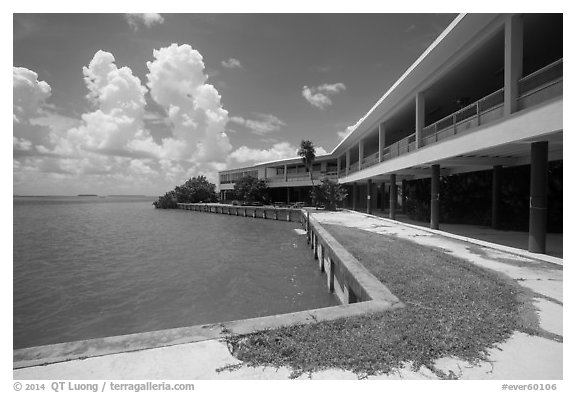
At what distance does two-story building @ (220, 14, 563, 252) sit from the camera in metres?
8.58

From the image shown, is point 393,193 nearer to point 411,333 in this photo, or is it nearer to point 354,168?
point 354,168

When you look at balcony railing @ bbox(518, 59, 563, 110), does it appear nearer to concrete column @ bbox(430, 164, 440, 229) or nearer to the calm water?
concrete column @ bbox(430, 164, 440, 229)

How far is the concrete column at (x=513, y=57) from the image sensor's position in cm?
904

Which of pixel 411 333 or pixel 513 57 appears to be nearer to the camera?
pixel 411 333

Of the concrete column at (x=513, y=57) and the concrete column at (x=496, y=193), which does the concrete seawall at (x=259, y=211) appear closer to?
the concrete column at (x=496, y=193)

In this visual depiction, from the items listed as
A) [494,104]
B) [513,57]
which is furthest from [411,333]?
[494,104]

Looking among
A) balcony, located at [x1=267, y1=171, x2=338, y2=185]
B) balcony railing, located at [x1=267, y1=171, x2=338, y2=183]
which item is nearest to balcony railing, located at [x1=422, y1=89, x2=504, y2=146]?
balcony, located at [x1=267, y1=171, x2=338, y2=185]

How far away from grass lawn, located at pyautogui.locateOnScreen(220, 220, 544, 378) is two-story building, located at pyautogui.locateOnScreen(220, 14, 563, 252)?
5.15m

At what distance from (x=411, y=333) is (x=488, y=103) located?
10968mm

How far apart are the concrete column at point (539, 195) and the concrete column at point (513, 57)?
161 centimetres

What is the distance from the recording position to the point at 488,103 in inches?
→ 423

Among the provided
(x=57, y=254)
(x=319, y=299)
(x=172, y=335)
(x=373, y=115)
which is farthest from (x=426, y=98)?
(x=57, y=254)

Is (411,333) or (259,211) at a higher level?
(411,333)
